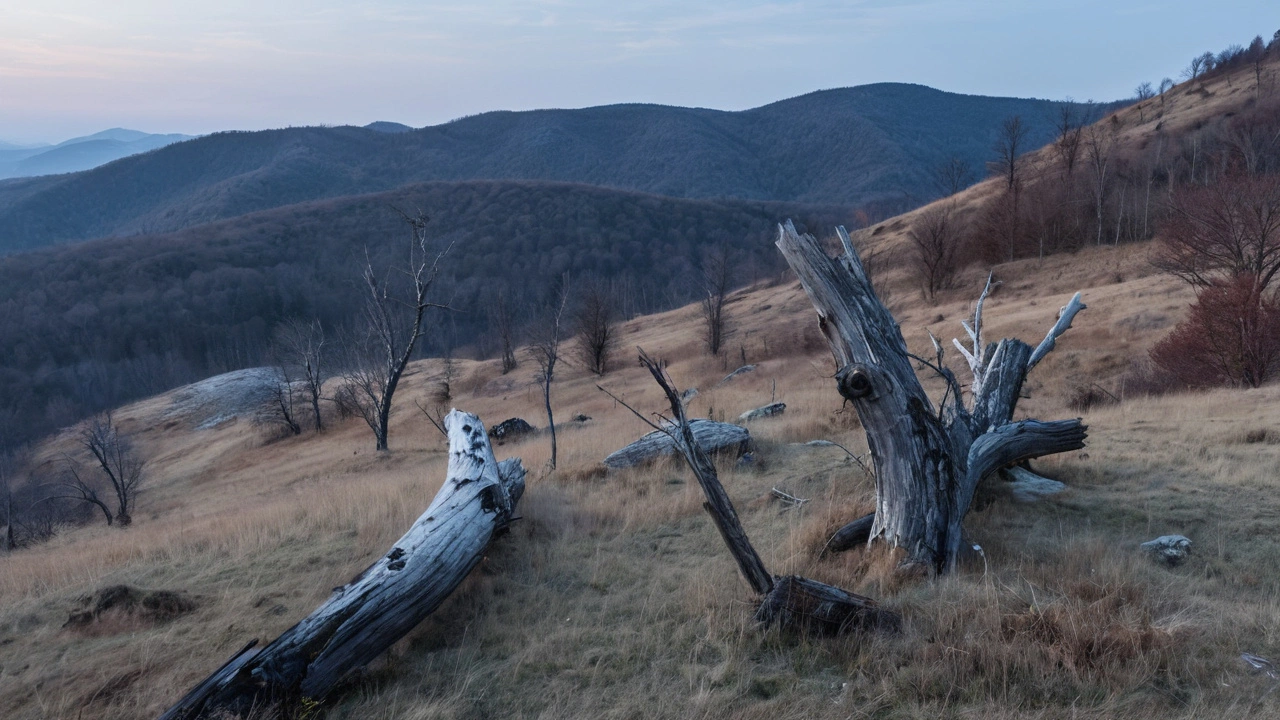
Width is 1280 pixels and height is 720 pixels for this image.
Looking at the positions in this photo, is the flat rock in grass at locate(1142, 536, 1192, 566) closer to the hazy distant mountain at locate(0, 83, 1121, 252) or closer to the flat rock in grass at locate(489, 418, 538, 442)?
the flat rock in grass at locate(489, 418, 538, 442)

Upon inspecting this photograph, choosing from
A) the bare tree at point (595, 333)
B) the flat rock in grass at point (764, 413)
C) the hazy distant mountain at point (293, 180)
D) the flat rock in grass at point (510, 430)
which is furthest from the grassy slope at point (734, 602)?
the hazy distant mountain at point (293, 180)

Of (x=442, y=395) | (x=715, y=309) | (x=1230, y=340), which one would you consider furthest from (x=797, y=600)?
(x=715, y=309)

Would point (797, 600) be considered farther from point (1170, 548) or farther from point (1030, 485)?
point (1030, 485)

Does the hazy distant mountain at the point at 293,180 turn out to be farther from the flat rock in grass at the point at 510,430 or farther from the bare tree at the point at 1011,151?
the flat rock in grass at the point at 510,430

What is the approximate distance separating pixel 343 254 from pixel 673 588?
116 metres

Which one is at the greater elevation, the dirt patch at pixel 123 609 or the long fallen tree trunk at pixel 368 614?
the long fallen tree trunk at pixel 368 614

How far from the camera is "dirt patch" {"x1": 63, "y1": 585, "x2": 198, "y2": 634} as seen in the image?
16.8 feet

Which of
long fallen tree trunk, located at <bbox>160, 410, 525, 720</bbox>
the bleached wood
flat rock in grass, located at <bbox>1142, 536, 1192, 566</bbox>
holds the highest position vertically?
the bleached wood

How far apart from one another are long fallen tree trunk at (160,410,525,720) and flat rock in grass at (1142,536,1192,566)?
17.3 ft

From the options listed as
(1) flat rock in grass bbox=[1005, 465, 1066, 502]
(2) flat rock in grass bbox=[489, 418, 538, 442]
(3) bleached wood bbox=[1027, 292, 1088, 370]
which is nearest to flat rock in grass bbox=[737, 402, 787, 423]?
(3) bleached wood bbox=[1027, 292, 1088, 370]

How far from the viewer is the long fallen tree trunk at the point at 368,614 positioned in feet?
12.0

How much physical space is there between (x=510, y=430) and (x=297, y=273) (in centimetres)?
9678

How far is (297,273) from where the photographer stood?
10219 centimetres

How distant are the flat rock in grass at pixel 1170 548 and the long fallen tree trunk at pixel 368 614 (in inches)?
207
